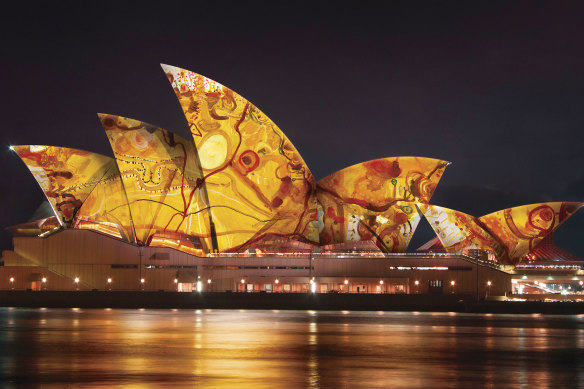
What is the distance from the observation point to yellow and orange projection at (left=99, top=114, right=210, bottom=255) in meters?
62.0

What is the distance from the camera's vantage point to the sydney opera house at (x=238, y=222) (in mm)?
→ 62562

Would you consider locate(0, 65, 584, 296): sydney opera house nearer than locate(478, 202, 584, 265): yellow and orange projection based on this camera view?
Yes

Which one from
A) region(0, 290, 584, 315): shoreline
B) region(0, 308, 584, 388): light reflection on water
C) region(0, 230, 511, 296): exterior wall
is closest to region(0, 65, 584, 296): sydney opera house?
region(0, 230, 511, 296): exterior wall

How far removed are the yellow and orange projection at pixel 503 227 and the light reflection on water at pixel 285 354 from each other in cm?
3091

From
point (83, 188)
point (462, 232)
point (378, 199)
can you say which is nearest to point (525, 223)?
point (462, 232)

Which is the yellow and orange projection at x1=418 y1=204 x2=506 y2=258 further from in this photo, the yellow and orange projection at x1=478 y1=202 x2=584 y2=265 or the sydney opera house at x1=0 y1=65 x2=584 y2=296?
the yellow and orange projection at x1=478 y1=202 x2=584 y2=265

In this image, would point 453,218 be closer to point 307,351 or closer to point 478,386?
point 307,351

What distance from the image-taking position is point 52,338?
90.3 feet

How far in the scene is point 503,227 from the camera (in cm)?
6706

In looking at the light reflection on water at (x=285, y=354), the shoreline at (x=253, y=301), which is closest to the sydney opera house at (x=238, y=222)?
the shoreline at (x=253, y=301)

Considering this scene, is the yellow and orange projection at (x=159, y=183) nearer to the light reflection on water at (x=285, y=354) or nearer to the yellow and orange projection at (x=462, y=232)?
the yellow and orange projection at (x=462, y=232)

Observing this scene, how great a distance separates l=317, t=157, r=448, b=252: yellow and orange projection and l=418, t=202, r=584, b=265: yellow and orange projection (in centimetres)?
306

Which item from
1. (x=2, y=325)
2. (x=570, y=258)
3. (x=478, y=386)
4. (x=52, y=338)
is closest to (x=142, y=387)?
(x=478, y=386)

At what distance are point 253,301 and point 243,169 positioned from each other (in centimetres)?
1238
